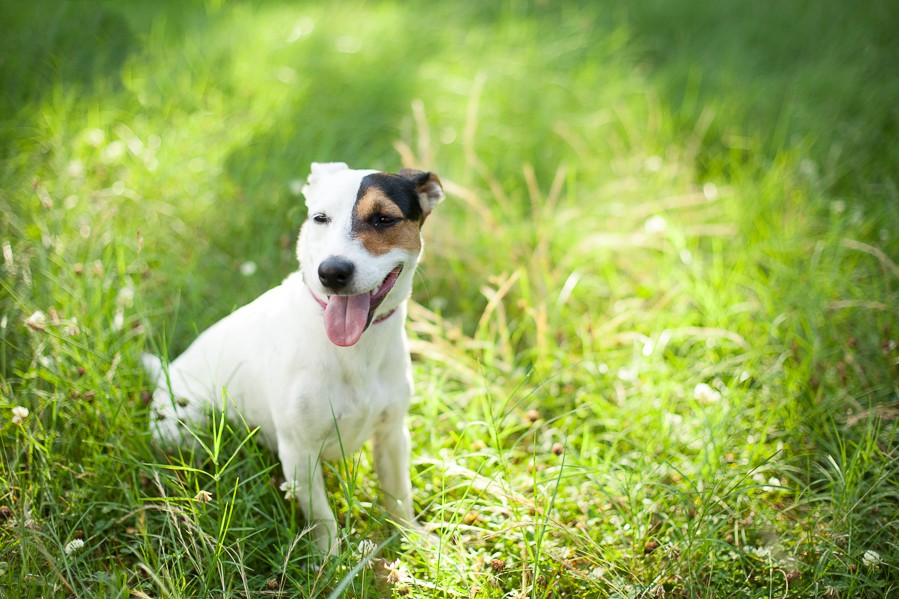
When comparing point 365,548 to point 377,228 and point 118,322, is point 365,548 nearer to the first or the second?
point 377,228

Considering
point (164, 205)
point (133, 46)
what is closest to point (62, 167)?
point (164, 205)

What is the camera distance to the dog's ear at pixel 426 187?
2289 millimetres

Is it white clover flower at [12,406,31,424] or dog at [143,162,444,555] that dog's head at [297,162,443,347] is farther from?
white clover flower at [12,406,31,424]

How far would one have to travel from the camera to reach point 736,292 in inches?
142

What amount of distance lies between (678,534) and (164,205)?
12.9 ft

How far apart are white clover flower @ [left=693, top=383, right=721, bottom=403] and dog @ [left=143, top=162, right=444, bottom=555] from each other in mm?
1627

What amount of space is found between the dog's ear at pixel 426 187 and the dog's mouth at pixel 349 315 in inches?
17.8

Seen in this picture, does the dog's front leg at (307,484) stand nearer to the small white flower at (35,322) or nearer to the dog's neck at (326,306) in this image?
the dog's neck at (326,306)

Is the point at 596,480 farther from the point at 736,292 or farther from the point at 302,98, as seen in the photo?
the point at 302,98

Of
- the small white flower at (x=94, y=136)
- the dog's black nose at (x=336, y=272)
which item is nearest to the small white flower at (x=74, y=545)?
the dog's black nose at (x=336, y=272)

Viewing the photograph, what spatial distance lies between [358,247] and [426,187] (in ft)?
1.80

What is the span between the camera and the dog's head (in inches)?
75.2

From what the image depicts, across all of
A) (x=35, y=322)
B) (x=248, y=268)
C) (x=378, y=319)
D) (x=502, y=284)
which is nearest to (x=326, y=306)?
(x=378, y=319)

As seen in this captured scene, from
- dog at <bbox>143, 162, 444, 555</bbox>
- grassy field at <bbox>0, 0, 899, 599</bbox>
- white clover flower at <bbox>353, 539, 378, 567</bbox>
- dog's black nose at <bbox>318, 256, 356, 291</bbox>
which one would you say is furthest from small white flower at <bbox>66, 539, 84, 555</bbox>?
dog's black nose at <bbox>318, 256, 356, 291</bbox>
